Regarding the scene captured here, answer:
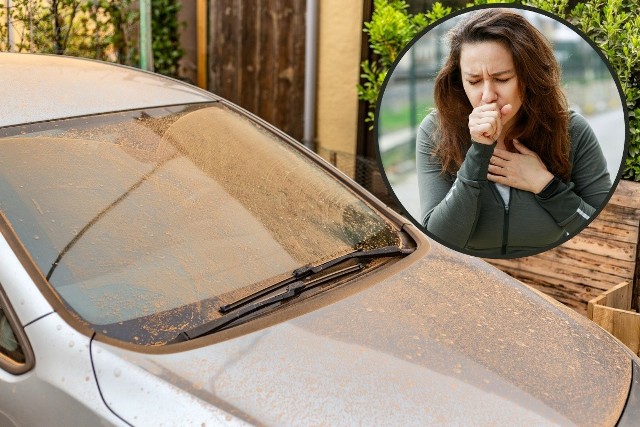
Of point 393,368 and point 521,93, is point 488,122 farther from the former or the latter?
point 393,368

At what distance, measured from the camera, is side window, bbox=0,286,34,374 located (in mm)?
2104

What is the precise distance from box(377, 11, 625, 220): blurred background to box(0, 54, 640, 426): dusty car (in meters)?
0.73

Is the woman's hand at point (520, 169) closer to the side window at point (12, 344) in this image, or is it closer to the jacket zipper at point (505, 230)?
the jacket zipper at point (505, 230)

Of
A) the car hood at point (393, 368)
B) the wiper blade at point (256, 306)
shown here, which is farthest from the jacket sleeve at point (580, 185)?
the wiper blade at point (256, 306)

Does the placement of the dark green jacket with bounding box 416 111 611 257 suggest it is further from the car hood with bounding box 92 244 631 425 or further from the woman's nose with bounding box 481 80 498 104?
the car hood with bounding box 92 244 631 425

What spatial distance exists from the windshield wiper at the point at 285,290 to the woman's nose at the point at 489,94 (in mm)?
1174

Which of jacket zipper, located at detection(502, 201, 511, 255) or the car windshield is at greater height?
jacket zipper, located at detection(502, 201, 511, 255)

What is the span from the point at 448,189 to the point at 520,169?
134 mm

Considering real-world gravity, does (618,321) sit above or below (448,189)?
below

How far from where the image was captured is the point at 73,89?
293 cm

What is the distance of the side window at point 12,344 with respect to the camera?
210cm

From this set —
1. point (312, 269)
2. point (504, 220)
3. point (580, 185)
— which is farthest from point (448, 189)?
point (312, 269)

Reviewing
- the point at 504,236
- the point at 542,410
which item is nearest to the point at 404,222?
the point at 542,410

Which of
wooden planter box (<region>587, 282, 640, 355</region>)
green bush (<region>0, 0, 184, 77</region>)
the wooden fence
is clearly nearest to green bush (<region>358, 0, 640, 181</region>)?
wooden planter box (<region>587, 282, 640, 355</region>)
